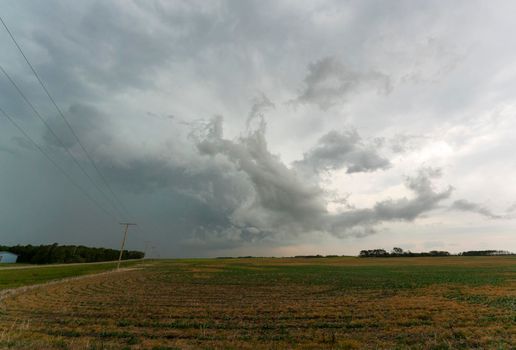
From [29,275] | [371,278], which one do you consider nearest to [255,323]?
[371,278]

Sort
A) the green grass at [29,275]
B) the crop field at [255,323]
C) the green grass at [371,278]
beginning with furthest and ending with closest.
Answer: the green grass at [371,278] → the green grass at [29,275] → the crop field at [255,323]

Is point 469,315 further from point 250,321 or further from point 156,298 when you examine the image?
point 156,298

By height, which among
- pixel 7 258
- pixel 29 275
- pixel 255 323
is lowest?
pixel 255 323

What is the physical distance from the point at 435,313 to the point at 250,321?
17022 mm

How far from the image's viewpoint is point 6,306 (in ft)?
90.0

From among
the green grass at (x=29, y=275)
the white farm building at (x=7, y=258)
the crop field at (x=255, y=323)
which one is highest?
the white farm building at (x=7, y=258)

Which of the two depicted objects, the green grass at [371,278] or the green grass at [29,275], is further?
the green grass at [371,278]

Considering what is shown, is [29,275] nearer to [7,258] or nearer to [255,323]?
[255,323]

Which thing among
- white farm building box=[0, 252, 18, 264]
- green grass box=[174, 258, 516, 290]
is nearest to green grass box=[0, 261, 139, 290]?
green grass box=[174, 258, 516, 290]

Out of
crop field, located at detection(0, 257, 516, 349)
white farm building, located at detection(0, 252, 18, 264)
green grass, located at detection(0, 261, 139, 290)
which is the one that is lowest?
crop field, located at detection(0, 257, 516, 349)

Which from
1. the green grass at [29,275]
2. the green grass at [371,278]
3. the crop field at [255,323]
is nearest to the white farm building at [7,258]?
the green grass at [29,275]

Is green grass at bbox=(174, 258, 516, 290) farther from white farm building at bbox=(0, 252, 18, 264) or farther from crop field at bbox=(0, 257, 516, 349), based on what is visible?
white farm building at bbox=(0, 252, 18, 264)

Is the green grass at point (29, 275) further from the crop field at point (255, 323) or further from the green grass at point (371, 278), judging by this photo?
the green grass at point (371, 278)

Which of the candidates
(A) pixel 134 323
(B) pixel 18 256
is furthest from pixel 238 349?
(B) pixel 18 256
